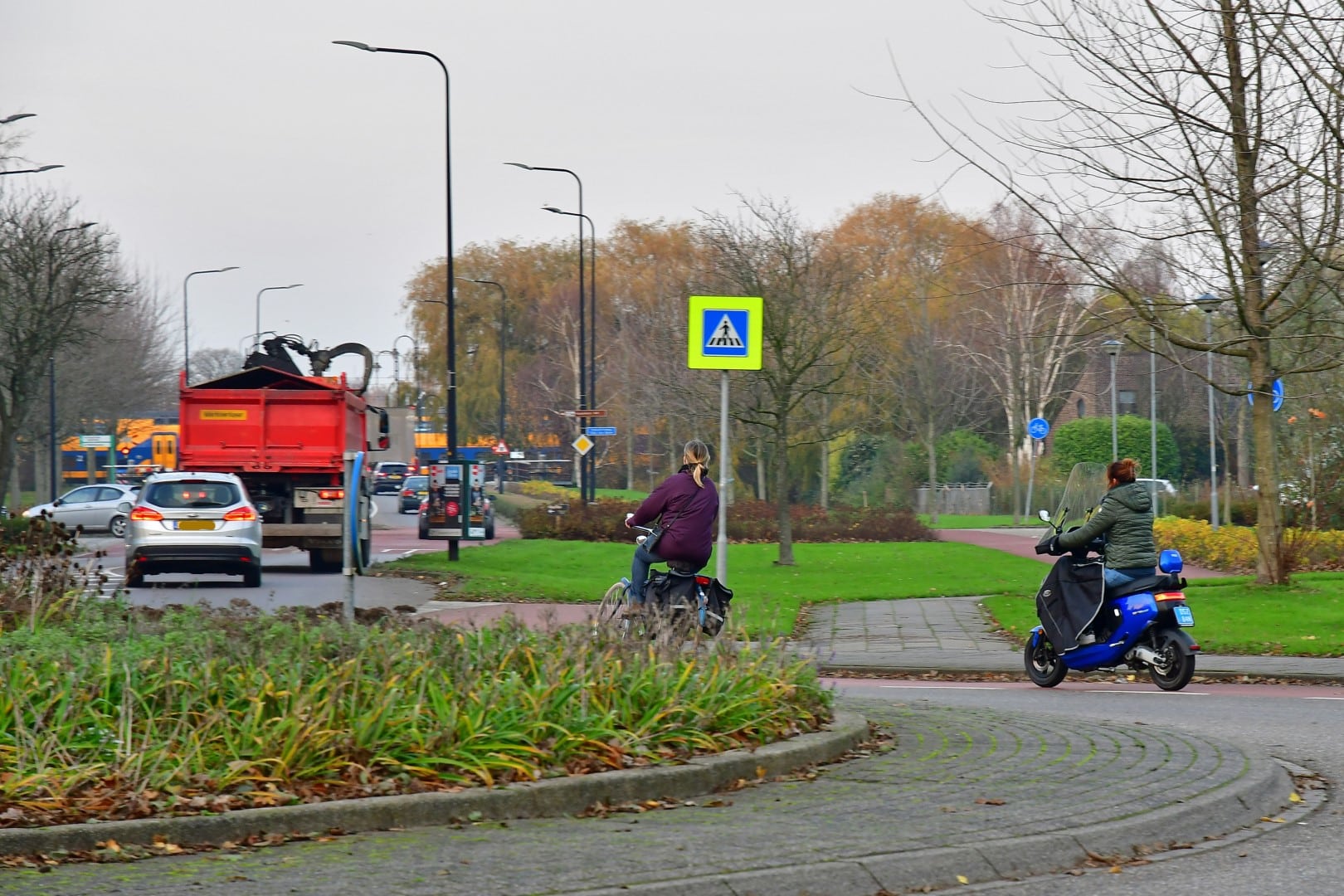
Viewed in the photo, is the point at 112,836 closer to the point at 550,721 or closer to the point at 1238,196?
the point at 550,721

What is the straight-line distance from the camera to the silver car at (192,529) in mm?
22438

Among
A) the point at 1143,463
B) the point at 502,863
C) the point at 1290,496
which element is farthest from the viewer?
the point at 1143,463

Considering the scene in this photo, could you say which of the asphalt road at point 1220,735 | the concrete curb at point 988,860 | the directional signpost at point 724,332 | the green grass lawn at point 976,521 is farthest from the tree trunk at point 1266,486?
the green grass lawn at point 976,521

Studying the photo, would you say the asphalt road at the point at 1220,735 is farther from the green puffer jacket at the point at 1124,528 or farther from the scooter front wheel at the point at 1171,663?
the green puffer jacket at the point at 1124,528

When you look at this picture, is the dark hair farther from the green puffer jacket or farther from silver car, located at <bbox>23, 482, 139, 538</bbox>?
silver car, located at <bbox>23, 482, 139, 538</bbox>

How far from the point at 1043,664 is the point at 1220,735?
336 cm

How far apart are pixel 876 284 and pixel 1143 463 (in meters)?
11.5

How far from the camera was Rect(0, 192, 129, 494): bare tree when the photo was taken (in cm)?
3759

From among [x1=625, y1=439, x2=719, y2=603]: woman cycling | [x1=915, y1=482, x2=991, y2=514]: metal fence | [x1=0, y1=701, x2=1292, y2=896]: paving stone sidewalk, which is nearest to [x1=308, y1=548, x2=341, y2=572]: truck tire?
[x1=625, y1=439, x2=719, y2=603]: woman cycling

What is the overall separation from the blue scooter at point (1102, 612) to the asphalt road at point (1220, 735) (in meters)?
0.24

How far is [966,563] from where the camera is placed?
2939 centimetres

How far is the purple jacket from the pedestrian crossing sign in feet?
6.88

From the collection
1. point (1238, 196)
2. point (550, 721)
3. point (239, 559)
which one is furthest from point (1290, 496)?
point (550, 721)

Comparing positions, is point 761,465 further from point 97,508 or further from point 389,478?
point 389,478
